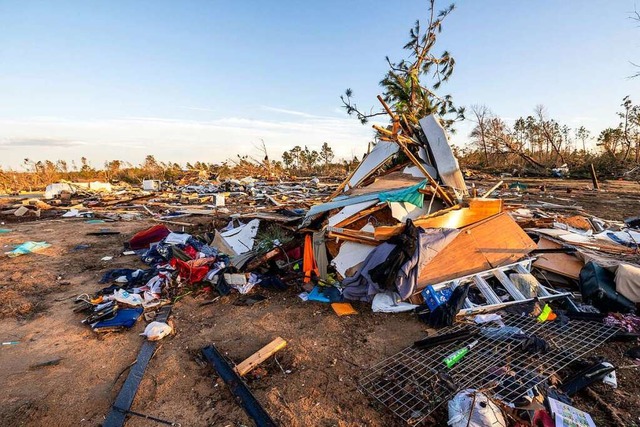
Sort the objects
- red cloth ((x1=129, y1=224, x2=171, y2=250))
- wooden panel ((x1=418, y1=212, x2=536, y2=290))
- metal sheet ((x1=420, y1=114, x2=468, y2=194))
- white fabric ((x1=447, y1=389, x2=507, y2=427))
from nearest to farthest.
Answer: white fabric ((x1=447, y1=389, x2=507, y2=427)) → wooden panel ((x1=418, y1=212, x2=536, y2=290)) → metal sheet ((x1=420, y1=114, x2=468, y2=194)) → red cloth ((x1=129, y1=224, x2=171, y2=250))

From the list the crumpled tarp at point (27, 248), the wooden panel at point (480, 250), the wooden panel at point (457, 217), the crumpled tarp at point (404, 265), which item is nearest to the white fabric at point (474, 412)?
the crumpled tarp at point (404, 265)

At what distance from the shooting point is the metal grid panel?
8.55 ft

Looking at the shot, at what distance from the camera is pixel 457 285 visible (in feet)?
14.3

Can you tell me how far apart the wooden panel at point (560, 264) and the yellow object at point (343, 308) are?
3107 millimetres

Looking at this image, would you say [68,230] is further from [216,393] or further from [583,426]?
[583,426]

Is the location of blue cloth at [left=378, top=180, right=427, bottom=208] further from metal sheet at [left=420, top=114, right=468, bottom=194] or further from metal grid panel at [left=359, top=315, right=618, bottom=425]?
metal grid panel at [left=359, top=315, right=618, bottom=425]

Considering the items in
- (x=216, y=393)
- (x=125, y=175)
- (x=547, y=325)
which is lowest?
(x=125, y=175)

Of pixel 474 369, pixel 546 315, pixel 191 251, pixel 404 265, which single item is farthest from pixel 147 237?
pixel 546 315

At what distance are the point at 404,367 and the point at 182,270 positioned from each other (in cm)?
397

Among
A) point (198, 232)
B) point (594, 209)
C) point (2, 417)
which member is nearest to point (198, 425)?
point (2, 417)

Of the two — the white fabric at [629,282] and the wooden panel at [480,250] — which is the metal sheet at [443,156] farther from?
the white fabric at [629,282]

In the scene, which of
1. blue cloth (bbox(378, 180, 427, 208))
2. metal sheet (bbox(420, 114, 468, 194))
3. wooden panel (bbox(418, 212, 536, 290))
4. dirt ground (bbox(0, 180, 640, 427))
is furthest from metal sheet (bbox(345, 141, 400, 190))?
dirt ground (bbox(0, 180, 640, 427))

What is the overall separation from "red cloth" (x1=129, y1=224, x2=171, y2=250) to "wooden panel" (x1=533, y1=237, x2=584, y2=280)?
7722 mm

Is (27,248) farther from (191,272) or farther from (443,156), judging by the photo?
(443,156)
